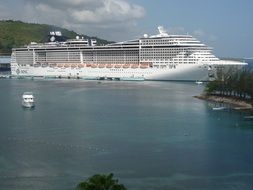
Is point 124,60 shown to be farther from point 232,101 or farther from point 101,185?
point 101,185

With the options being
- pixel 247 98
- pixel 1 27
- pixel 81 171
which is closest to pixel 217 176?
pixel 81 171

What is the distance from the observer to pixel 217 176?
13.4 meters

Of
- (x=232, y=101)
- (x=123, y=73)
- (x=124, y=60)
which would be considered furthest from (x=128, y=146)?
(x=124, y=60)

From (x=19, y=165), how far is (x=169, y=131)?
754cm

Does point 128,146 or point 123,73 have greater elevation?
point 123,73

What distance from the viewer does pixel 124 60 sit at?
180 ft

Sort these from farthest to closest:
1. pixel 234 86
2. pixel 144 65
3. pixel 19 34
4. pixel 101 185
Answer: pixel 19 34
pixel 144 65
pixel 234 86
pixel 101 185

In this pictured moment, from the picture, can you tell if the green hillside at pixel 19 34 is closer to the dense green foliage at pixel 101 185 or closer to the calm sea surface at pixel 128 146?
the calm sea surface at pixel 128 146

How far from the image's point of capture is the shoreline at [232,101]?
27.1 m

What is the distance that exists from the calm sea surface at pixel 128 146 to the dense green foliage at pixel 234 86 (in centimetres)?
221

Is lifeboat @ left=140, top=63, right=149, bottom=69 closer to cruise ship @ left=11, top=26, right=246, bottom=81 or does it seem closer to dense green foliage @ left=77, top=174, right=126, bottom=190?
cruise ship @ left=11, top=26, right=246, bottom=81

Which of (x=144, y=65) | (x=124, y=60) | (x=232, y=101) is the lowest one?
(x=232, y=101)

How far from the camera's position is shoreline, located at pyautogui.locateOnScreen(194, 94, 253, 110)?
89.0 ft

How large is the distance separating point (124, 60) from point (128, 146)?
38134mm
